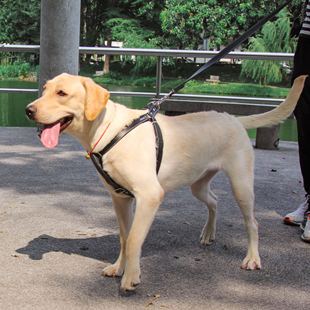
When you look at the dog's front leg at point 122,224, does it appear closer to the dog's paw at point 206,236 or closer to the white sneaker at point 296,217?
the dog's paw at point 206,236

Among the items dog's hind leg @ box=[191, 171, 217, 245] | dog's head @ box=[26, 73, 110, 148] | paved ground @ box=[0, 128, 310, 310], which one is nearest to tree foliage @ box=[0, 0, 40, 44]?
paved ground @ box=[0, 128, 310, 310]

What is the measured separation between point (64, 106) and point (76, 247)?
1.27 metres

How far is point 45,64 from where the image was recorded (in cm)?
859

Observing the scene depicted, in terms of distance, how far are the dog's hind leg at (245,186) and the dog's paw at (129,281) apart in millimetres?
856

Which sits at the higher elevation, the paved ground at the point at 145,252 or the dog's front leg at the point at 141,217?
the dog's front leg at the point at 141,217

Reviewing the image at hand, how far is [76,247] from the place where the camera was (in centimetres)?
391

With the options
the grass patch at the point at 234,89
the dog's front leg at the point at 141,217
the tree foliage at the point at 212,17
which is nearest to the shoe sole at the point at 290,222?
the dog's front leg at the point at 141,217

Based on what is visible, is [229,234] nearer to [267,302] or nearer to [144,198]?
[267,302]

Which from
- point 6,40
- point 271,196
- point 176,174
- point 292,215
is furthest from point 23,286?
point 6,40

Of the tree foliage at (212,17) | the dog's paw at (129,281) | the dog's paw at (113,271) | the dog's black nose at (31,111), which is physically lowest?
the dog's paw at (113,271)

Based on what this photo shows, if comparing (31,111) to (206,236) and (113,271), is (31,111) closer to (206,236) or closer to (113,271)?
(113,271)

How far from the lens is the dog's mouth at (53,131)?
3.01 m

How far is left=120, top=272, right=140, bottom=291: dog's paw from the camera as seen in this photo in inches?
124

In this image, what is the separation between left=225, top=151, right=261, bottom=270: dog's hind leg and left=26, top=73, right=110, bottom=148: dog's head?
105 cm
